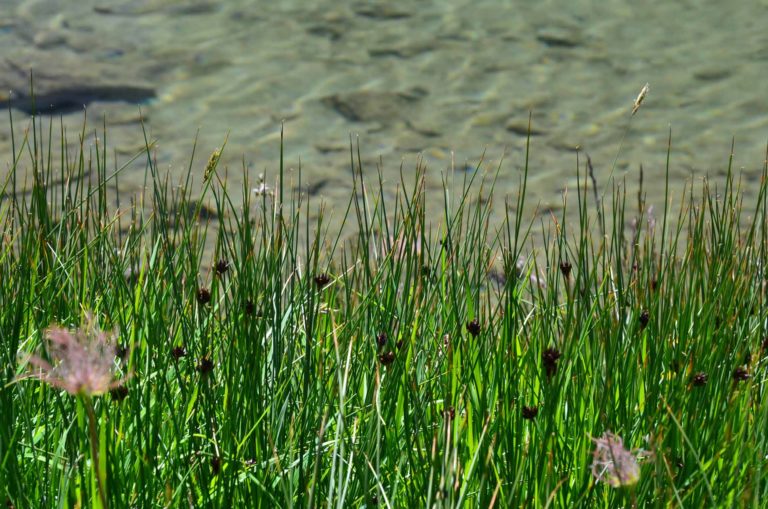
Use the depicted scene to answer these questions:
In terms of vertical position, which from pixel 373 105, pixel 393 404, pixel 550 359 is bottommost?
pixel 373 105

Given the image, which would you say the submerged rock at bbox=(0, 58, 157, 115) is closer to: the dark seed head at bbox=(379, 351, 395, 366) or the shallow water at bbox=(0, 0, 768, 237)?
the shallow water at bbox=(0, 0, 768, 237)

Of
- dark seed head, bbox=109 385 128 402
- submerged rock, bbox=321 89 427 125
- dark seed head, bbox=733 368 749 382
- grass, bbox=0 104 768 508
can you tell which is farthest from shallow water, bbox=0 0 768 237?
dark seed head, bbox=109 385 128 402

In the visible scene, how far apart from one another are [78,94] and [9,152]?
0.47m

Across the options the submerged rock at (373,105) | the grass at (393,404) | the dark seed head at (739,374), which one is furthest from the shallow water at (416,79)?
the dark seed head at (739,374)

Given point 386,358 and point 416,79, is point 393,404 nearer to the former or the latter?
point 386,358

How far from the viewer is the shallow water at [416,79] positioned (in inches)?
177

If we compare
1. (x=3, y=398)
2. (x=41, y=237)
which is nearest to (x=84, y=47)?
(x=41, y=237)

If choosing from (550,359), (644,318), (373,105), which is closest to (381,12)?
(373,105)

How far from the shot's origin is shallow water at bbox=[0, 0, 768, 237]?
4.50 metres

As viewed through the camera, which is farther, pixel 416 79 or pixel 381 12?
pixel 381 12

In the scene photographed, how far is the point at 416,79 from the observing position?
505 centimetres

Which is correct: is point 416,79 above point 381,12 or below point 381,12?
below

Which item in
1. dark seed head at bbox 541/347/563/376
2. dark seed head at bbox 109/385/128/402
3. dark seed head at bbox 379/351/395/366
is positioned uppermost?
dark seed head at bbox 541/347/563/376

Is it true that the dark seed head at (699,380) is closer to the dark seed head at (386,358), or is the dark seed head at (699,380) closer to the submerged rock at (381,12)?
the dark seed head at (386,358)
